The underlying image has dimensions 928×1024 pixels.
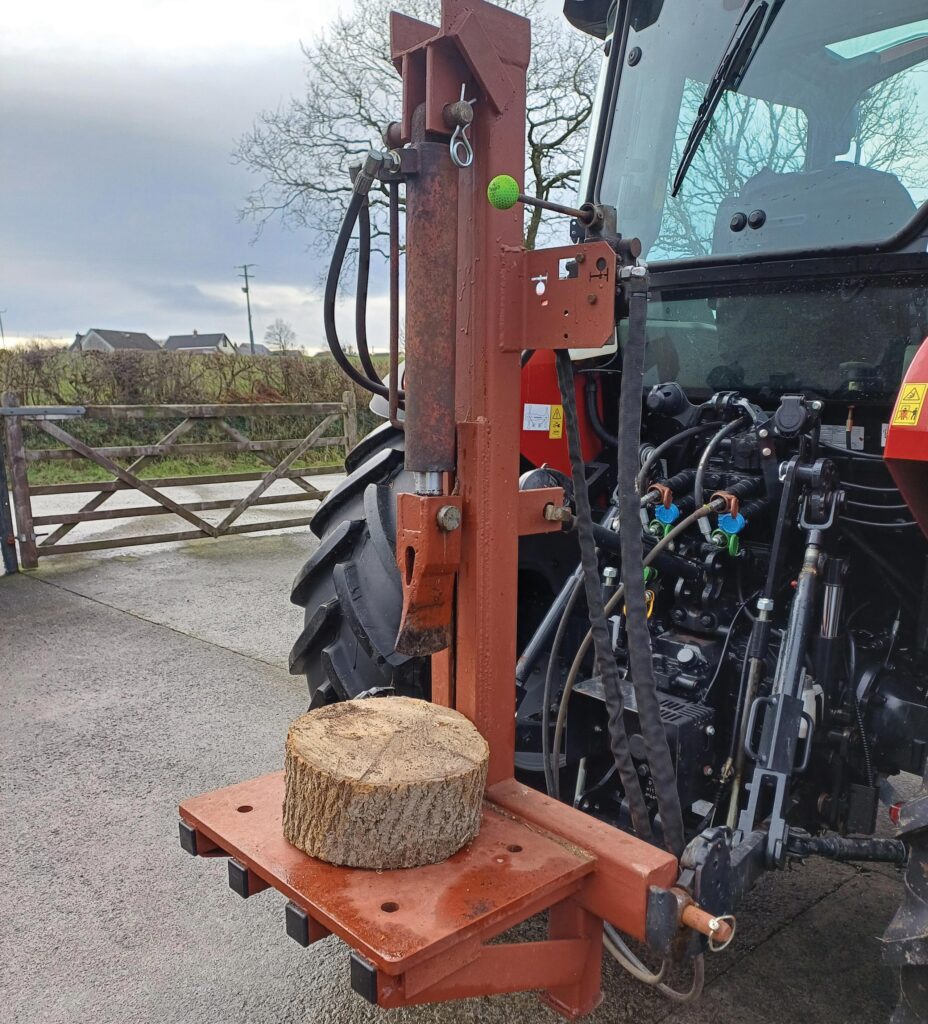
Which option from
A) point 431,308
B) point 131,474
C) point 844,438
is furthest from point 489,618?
point 131,474

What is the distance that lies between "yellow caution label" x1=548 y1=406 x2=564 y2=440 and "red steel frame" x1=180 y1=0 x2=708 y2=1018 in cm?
70

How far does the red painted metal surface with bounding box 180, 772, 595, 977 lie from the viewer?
1234mm

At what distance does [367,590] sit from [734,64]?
1.63 metres

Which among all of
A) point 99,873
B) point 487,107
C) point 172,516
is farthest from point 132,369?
point 487,107

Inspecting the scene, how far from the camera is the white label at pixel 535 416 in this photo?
93.7 inches

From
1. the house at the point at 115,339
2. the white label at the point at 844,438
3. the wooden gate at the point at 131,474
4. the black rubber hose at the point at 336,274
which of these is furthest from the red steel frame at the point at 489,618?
the house at the point at 115,339

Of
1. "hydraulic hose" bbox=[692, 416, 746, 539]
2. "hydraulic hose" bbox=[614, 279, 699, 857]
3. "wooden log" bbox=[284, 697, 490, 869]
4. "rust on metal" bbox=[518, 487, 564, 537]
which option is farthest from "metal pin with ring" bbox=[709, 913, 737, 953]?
"hydraulic hose" bbox=[692, 416, 746, 539]

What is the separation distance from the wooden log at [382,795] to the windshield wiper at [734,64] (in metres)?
1.68

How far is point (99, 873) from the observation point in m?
2.67

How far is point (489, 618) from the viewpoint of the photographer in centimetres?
163

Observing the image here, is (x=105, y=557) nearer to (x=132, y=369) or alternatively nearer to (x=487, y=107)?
(x=487, y=107)

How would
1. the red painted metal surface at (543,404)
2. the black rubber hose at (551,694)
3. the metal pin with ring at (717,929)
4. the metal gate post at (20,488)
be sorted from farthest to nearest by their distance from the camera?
1. the metal gate post at (20,488)
2. the red painted metal surface at (543,404)
3. the black rubber hose at (551,694)
4. the metal pin with ring at (717,929)

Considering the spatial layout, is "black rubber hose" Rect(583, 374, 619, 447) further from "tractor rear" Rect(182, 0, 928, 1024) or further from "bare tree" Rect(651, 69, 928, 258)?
"bare tree" Rect(651, 69, 928, 258)

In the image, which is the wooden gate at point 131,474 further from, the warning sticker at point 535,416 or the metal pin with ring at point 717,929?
the metal pin with ring at point 717,929
